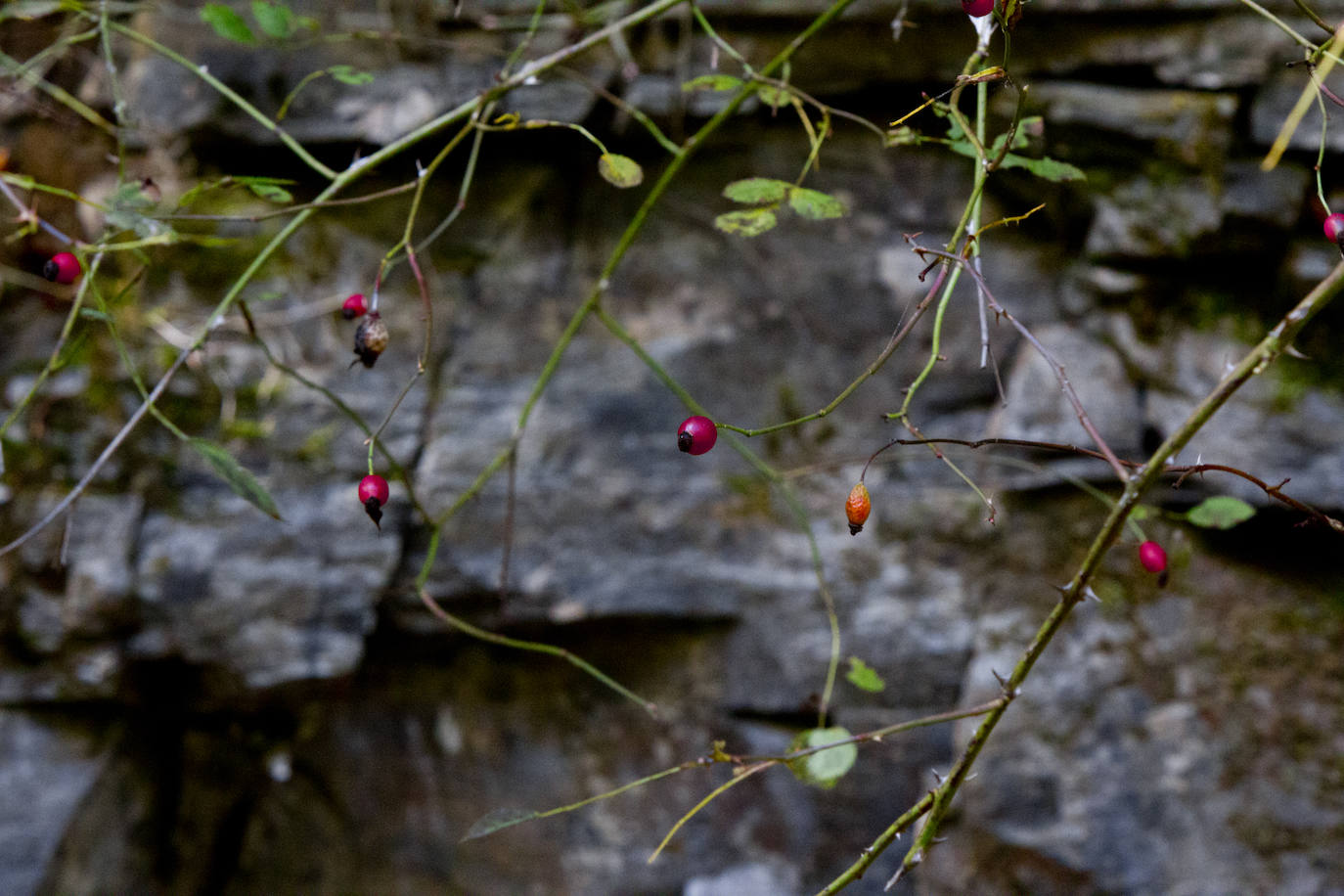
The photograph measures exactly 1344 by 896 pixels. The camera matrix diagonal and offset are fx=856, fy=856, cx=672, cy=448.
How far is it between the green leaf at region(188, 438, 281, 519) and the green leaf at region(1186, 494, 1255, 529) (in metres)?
0.82

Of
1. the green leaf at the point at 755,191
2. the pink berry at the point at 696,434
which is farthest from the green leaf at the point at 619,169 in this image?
the pink berry at the point at 696,434

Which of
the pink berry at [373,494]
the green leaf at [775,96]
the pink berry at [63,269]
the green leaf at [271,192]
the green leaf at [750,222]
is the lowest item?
the pink berry at [373,494]

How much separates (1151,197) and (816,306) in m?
0.44

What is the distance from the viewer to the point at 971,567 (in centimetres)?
116

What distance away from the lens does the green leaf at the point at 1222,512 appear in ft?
2.58

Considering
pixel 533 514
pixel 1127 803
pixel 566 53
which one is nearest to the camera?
pixel 566 53

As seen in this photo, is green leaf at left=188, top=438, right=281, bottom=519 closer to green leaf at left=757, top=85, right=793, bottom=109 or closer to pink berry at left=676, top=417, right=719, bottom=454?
pink berry at left=676, top=417, right=719, bottom=454

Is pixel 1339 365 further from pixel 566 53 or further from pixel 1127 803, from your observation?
pixel 566 53

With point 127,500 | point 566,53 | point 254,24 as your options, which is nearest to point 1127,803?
point 566,53

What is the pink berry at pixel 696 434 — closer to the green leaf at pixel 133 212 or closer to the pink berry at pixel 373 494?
the pink berry at pixel 373 494

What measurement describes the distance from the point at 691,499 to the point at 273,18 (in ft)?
2.40

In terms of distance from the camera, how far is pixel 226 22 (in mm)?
778

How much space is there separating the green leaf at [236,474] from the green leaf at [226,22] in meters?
0.39

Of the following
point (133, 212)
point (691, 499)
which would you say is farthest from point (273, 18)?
point (691, 499)
